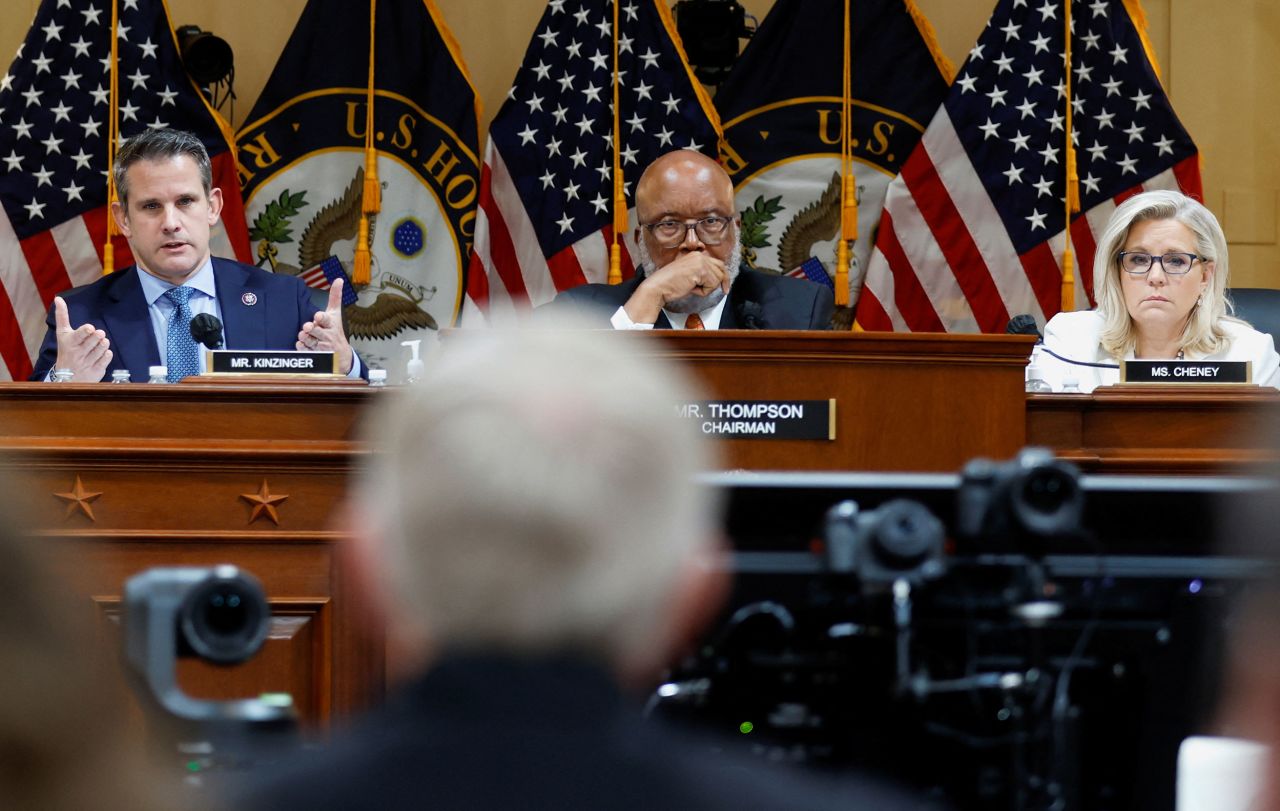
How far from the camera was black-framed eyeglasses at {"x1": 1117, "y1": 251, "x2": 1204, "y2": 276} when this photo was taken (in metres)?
4.29

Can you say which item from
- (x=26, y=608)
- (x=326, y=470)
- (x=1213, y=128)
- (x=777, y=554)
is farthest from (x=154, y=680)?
(x=1213, y=128)

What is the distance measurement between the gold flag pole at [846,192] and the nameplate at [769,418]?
246cm

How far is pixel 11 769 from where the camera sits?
925mm

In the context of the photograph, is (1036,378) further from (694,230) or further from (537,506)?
(537,506)

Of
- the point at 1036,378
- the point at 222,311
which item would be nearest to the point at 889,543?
the point at 1036,378

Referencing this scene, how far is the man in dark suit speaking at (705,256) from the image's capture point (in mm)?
4652

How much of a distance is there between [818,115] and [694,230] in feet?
4.58

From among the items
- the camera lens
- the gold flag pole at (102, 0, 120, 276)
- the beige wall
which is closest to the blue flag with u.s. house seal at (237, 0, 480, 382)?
the beige wall

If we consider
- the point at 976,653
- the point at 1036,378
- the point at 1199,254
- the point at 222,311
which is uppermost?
the point at 1199,254

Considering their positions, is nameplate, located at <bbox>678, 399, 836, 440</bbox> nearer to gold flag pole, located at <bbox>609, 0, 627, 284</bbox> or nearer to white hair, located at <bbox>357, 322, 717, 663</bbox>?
white hair, located at <bbox>357, 322, 717, 663</bbox>

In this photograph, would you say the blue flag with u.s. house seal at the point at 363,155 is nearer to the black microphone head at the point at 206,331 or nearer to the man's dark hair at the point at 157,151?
the man's dark hair at the point at 157,151

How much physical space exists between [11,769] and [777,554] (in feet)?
5.78

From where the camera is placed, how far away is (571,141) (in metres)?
5.85

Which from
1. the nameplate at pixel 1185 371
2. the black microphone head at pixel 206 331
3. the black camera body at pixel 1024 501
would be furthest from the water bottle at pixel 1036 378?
the black microphone head at pixel 206 331
